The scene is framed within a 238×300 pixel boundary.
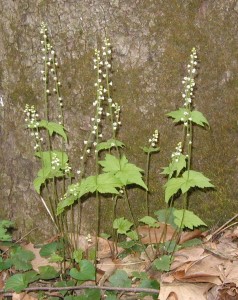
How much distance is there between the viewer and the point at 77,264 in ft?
11.4

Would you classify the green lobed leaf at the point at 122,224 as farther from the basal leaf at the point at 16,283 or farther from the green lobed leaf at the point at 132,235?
the basal leaf at the point at 16,283

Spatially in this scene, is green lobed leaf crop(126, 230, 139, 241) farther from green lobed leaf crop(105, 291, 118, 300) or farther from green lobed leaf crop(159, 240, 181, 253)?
green lobed leaf crop(105, 291, 118, 300)

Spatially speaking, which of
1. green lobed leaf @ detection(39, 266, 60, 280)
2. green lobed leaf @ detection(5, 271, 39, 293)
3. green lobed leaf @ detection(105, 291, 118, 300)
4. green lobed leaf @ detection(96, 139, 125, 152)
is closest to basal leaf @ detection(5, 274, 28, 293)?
green lobed leaf @ detection(5, 271, 39, 293)

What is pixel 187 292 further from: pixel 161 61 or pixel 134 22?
pixel 134 22

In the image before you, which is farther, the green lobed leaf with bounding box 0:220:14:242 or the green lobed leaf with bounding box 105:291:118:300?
the green lobed leaf with bounding box 0:220:14:242

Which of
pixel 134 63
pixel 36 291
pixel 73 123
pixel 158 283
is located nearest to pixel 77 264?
pixel 36 291

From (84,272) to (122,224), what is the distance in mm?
399

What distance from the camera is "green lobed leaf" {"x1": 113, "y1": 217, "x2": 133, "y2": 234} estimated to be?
3463mm

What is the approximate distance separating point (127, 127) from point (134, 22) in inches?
25.3

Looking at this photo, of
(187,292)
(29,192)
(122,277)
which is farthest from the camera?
(29,192)

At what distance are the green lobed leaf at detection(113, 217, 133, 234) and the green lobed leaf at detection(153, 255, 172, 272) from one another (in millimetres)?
291

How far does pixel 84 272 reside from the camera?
129 inches

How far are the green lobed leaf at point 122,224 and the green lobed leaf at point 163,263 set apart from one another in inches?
11.5

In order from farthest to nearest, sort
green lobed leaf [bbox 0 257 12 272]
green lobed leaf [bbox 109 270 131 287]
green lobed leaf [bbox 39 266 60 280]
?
green lobed leaf [bbox 0 257 12 272], green lobed leaf [bbox 39 266 60 280], green lobed leaf [bbox 109 270 131 287]
